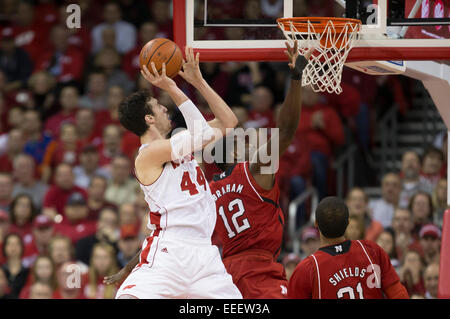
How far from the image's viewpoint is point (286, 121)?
206 inches

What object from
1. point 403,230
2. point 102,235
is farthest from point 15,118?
point 403,230

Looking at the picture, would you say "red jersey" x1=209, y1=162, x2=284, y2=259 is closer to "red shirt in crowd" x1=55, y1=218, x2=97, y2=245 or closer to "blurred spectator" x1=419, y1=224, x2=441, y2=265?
"blurred spectator" x1=419, y1=224, x2=441, y2=265

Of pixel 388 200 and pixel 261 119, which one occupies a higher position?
pixel 261 119

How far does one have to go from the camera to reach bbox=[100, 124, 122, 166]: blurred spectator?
1012cm

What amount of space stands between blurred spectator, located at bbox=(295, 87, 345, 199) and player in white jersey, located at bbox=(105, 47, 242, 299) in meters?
4.29

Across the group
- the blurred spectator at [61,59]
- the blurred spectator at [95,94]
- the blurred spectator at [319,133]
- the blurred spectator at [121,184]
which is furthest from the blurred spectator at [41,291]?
the blurred spectator at [61,59]

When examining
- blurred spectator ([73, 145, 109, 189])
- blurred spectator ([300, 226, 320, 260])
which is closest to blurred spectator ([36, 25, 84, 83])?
blurred spectator ([73, 145, 109, 189])

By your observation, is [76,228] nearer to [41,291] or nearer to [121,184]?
[121,184]

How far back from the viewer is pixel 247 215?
18.6 ft

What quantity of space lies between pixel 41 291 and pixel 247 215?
10.6ft

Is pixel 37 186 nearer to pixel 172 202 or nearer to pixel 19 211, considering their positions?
pixel 19 211
